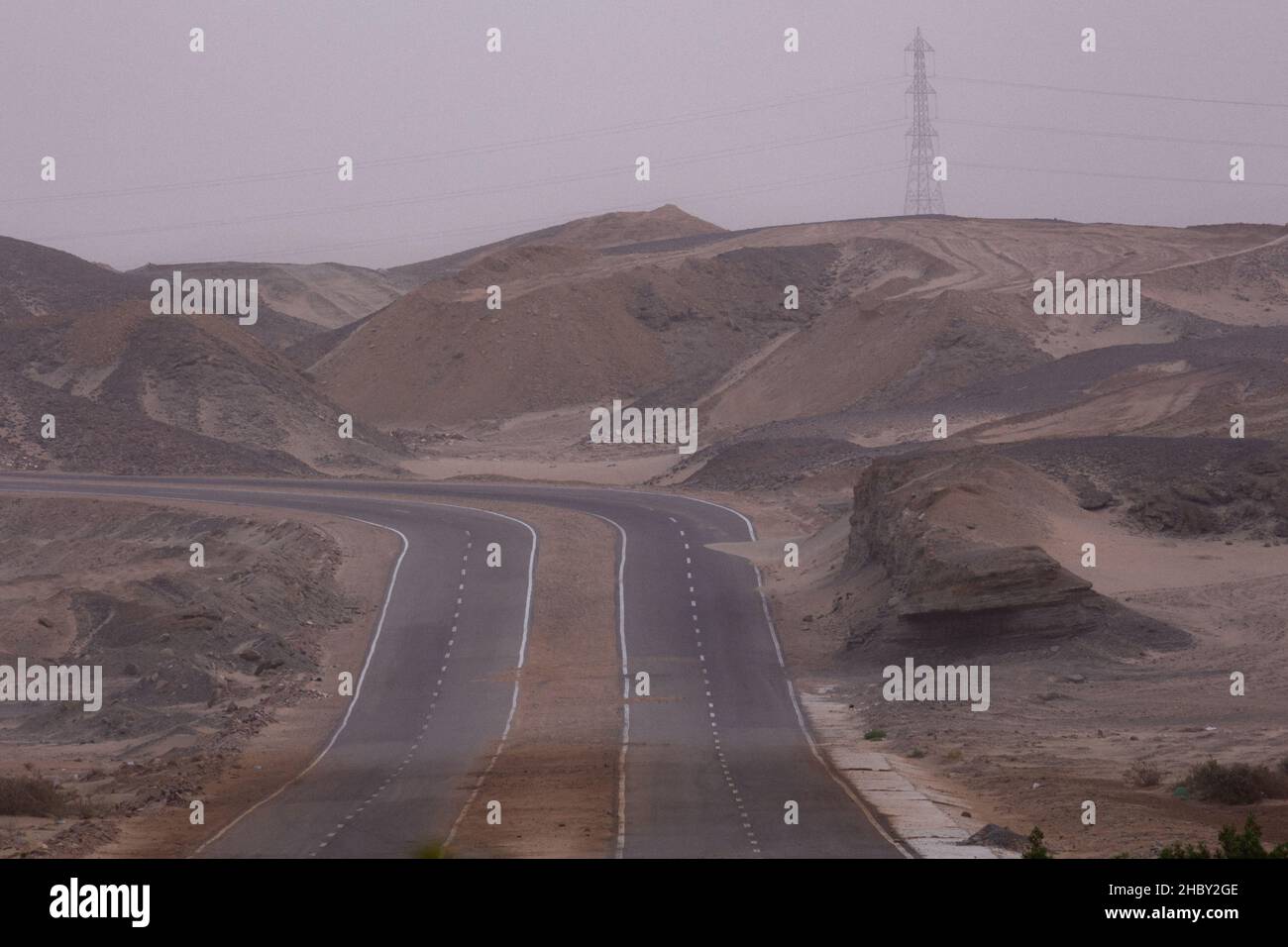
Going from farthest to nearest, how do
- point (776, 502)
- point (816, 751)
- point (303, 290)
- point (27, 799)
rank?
1. point (303, 290)
2. point (776, 502)
3. point (816, 751)
4. point (27, 799)

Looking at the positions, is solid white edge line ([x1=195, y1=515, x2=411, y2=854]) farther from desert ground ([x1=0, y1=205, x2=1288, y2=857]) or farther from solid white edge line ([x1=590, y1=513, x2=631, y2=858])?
solid white edge line ([x1=590, y1=513, x2=631, y2=858])

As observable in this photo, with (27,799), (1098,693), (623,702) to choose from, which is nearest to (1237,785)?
(1098,693)

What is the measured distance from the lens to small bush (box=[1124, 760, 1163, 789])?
75.8ft

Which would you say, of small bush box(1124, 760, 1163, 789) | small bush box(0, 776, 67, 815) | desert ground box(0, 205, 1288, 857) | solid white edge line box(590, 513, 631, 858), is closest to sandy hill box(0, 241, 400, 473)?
desert ground box(0, 205, 1288, 857)

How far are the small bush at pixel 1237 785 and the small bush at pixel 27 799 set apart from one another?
1801 cm

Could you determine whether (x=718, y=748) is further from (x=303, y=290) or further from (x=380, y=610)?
(x=303, y=290)

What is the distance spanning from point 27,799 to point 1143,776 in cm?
1797

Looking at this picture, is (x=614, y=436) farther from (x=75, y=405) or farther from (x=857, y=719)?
(x=857, y=719)

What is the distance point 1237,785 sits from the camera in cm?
2161

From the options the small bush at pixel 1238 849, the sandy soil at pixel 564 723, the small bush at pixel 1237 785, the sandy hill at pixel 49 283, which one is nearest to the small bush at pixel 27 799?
the sandy soil at pixel 564 723

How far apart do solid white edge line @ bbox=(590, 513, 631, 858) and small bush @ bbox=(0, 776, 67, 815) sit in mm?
9246

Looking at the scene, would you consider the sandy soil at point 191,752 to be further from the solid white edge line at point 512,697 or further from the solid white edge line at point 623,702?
the solid white edge line at point 623,702

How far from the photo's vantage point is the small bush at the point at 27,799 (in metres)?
23.7
